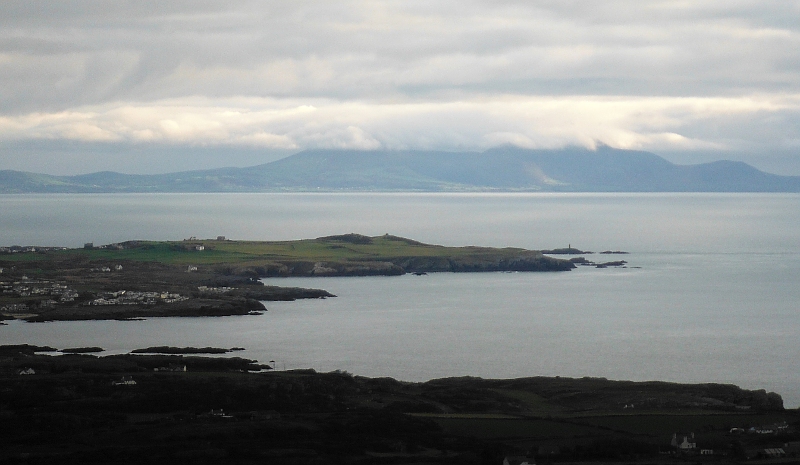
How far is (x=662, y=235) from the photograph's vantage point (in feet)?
516

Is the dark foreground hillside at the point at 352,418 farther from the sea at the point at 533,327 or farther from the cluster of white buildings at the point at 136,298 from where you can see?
the cluster of white buildings at the point at 136,298

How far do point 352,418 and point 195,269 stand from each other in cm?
5929

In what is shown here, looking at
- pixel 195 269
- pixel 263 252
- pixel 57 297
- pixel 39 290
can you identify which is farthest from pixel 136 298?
pixel 263 252

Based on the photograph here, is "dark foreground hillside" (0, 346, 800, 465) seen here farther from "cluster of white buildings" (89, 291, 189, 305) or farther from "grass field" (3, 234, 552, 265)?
"grass field" (3, 234, 552, 265)

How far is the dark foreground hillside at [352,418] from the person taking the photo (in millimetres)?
34625

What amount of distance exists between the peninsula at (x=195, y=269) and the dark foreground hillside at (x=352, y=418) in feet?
76.5

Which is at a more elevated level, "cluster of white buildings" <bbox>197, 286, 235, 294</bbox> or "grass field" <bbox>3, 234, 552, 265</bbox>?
"grass field" <bbox>3, 234, 552, 265</bbox>

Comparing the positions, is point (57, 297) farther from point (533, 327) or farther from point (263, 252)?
point (263, 252)

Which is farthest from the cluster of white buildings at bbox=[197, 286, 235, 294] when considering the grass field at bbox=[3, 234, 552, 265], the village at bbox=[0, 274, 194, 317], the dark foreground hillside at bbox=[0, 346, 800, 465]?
the dark foreground hillside at bbox=[0, 346, 800, 465]

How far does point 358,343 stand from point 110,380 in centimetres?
1634

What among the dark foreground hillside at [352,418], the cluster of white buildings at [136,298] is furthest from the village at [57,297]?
the dark foreground hillside at [352,418]

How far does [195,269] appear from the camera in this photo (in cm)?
9638

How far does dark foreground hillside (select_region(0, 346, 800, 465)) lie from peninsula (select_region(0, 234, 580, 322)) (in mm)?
23310

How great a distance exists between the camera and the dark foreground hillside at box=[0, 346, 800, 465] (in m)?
34.6
